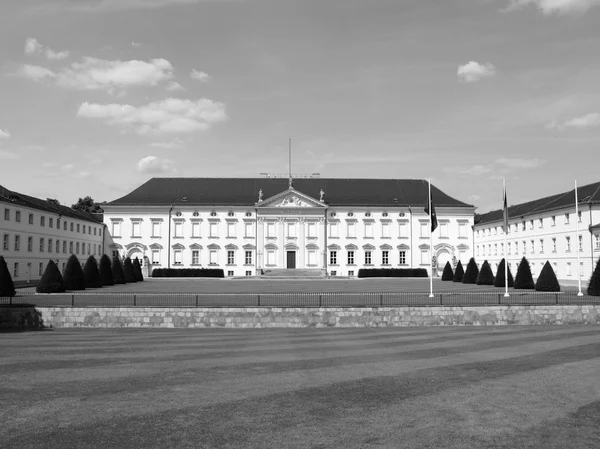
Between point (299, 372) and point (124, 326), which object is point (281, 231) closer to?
point (124, 326)

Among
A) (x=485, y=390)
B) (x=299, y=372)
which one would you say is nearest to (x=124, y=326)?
(x=299, y=372)

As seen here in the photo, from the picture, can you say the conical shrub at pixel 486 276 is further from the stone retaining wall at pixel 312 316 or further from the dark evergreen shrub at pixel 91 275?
the dark evergreen shrub at pixel 91 275

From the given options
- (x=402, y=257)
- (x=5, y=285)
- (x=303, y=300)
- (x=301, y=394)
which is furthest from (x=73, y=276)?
(x=402, y=257)

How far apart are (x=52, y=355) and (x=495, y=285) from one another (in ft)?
123

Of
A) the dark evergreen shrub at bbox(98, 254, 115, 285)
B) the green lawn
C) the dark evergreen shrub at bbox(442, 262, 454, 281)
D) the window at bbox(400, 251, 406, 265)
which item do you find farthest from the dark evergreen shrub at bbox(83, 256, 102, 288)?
the window at bbox(400, 251, 406, 265)

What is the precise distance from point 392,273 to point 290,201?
1695cm

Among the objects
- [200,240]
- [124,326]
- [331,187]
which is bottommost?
[124,326]

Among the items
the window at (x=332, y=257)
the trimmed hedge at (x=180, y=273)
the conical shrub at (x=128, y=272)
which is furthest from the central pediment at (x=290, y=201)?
the conical shrub at (x=128, y=272)

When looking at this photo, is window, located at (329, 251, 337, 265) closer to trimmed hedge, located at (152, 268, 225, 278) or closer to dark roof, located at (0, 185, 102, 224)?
trimmed hedge, located at (152, 268, 225, 278)

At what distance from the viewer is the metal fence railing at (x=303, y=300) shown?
90.7ft

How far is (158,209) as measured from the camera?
7319 centimetres

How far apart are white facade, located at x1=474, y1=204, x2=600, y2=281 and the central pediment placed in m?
23.3

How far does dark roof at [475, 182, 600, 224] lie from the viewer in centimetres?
5204

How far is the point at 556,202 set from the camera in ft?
188
